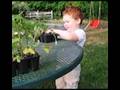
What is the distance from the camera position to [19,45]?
67.6 inches

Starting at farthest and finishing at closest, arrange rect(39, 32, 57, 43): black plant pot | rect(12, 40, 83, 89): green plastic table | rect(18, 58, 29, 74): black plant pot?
1. rect(39, 32, 57, 43): black plant pot
2. rect(18, 58, 29, 74): black plant pot
3. rect(12, 40, 83, 89): green plastic table

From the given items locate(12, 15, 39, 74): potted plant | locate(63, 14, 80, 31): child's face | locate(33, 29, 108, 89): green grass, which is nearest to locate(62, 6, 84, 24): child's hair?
locate(63, 14, 80, 31): child's face

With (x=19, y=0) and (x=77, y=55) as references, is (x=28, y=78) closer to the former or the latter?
(x=77, y=55)

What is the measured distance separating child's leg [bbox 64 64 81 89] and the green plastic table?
16 cm

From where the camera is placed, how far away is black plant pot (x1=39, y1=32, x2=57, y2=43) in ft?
6.04

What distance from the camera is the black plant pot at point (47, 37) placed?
6.04 feet

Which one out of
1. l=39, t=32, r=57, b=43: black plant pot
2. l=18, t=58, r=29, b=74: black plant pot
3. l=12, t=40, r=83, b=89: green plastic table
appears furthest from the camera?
l=39, t=32, r=57, b=43: black plant pot

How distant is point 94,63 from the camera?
190cm

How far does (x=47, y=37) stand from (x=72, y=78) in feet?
1.13

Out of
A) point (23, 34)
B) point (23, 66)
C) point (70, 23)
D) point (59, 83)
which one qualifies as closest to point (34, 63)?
point (23, 66)

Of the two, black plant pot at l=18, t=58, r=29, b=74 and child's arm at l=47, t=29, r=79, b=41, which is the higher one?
child's arm at l=47, t=29, r=79, b=41

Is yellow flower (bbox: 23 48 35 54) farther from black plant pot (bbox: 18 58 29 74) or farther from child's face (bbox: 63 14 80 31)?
child's face (bbox: 63 14 80 31)

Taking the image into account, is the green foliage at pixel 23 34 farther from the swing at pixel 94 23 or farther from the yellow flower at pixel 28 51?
the swing at pixel 94 23
